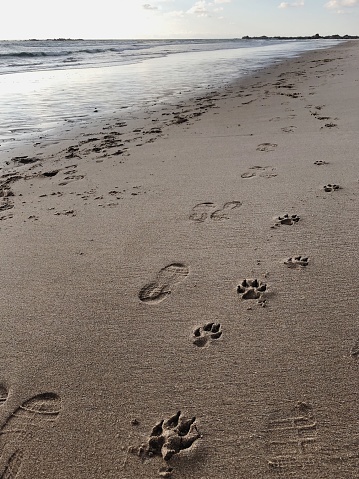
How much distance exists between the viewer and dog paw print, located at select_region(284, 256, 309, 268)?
93.3 inches

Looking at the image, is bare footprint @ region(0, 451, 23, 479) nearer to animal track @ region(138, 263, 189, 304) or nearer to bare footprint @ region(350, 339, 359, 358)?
animal track @ region(138, 263, 189, 304)

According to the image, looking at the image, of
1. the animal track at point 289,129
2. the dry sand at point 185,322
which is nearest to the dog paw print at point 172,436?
the dry sand at point 185,322

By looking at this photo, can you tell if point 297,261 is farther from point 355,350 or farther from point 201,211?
point 201,211

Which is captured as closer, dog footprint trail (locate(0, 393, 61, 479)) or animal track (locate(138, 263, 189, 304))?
dog footprint trail (locate(0, 393, 61, 479))

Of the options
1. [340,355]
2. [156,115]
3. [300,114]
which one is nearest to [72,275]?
A: [340,355]

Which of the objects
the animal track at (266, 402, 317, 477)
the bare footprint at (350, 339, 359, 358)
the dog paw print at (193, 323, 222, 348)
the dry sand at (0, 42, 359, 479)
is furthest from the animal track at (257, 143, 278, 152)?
the animal track at (266, 402, 317, 477)

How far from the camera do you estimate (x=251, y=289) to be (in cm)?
222

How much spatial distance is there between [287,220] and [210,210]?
634 millimetres

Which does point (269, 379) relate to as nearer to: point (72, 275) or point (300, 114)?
point (72, 275)

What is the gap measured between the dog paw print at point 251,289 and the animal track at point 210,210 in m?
0.87

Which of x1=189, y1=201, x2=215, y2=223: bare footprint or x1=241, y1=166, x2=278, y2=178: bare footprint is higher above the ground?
x1=241, y1=166, x2=278, y2=178: bare footprint

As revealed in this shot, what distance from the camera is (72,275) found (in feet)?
8.34

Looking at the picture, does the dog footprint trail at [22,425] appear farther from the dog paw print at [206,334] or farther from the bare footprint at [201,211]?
the bare footprint at [201,211]

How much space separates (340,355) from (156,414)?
825mm
